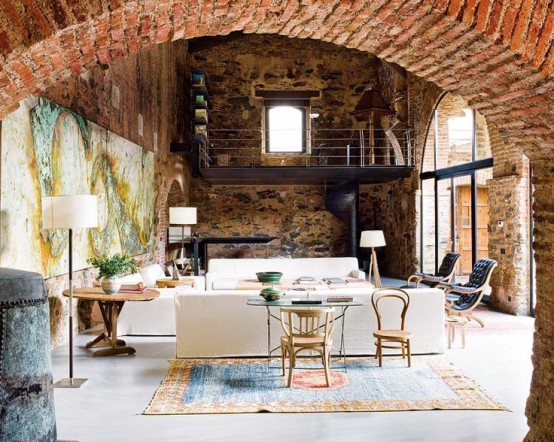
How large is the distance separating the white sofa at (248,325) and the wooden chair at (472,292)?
1060 millimetres

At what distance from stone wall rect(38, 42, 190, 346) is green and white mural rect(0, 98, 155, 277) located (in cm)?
22

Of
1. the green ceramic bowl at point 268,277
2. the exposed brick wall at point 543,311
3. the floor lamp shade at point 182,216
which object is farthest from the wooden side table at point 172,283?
the exposed brick wall at point 543,311

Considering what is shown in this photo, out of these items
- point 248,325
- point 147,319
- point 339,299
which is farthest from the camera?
point 147,319

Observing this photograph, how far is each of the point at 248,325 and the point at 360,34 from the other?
11.7ft

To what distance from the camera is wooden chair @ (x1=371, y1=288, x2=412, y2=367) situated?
5398 mm

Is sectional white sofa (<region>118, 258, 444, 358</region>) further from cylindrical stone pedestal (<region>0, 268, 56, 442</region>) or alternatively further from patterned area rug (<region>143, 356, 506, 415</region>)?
cylindrical stone pedestal (<region>0, 268, 56, 442</region>)

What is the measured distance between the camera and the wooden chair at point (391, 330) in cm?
540

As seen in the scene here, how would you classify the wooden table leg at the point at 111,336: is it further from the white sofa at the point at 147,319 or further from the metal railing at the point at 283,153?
the metal railing at the point at 283,153

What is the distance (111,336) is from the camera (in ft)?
19.9

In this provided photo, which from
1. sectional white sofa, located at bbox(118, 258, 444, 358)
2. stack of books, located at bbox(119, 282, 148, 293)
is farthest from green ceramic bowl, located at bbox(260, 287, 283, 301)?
stack of books, located at bbox(119, 282, 148, 293)

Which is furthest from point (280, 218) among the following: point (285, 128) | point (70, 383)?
point (70, 383)

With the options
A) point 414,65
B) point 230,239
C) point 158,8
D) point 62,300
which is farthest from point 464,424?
point 230,239

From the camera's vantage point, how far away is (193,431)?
377 cm

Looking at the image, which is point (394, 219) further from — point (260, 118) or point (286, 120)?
point (260, 118)
